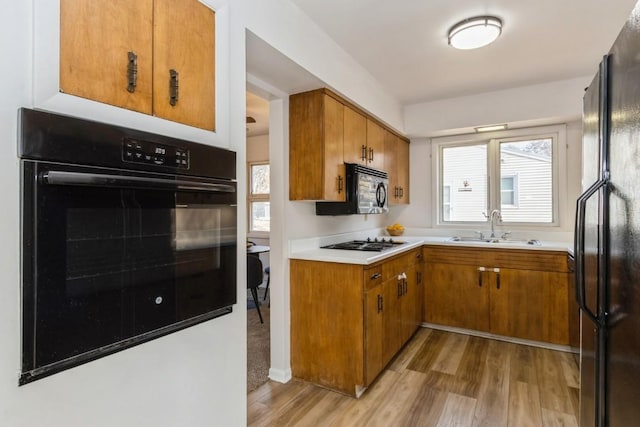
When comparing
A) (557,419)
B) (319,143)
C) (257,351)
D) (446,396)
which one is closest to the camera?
(557,419)

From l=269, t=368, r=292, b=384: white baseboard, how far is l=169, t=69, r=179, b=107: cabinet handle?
2086 mm

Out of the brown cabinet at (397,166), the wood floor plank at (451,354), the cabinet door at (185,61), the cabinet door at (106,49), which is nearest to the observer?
the cabinet door at (106,49)

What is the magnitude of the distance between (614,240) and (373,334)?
1.66m

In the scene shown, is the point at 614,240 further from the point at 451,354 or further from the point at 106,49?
the point at 451,354

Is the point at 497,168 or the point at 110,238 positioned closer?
the point at 110,238

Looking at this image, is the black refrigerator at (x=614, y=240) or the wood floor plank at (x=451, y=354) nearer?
the black refrigerator at (x=614, y=240)

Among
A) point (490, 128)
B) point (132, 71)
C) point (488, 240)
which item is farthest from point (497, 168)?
point (132, 71)

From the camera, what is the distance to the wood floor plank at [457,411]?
206cm

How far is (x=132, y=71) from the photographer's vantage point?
1.11m

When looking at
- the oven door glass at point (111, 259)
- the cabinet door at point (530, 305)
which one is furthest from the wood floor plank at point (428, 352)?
the oven door glass at point (111, 259)

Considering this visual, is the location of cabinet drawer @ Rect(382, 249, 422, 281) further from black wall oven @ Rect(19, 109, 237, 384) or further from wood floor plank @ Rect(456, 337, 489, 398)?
black wall oven @ Rect(19, 109, 237, 384)

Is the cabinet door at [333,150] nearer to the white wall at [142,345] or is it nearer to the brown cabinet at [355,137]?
the brown cabinet at [355,137]

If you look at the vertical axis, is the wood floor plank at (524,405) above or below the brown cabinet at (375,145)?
below

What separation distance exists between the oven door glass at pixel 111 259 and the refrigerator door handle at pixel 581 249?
1.34 m
